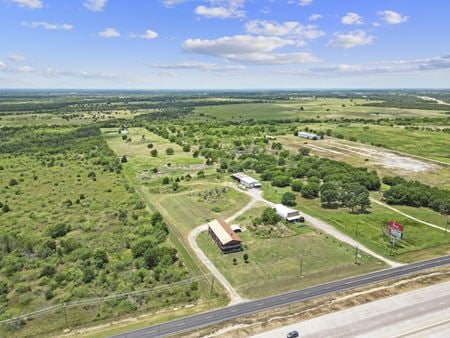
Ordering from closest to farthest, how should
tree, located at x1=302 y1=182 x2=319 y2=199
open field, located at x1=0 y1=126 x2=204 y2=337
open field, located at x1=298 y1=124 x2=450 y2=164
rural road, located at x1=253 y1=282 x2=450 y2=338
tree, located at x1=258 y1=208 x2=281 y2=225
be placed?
rural road, located at x1=253 y1=282 x2=450 y2=338, open field, located at x1=0 y1=126 x2=204 y2=337, tree, located at x1=258 y1=208 x2=281 y2=225, tree, located at x1=302 y1=182 x2=319 y2=199, open field, located at x1=298 y1=124 x2=450 y2=164

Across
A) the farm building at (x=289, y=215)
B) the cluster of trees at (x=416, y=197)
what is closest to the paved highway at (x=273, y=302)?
the farm building at (x=289, y=215)

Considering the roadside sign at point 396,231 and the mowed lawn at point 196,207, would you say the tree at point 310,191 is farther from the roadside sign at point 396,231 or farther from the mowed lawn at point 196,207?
the roadside sign at point 396,231

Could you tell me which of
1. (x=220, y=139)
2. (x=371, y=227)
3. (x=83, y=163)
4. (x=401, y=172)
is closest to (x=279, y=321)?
(x=371, y=227)

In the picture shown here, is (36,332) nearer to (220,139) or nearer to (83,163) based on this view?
(83,163)

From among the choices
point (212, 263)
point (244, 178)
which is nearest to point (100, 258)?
point (212, 263)

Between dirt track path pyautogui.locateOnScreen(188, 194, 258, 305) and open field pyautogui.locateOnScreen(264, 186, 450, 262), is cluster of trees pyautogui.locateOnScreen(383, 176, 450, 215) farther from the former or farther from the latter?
dirt track path pyautogui.locateOnScreen(188, 194, 258, 305)

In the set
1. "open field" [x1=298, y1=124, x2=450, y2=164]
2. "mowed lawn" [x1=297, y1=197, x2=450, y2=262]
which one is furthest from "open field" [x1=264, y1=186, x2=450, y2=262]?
"open field" [x1=298, y1=124, x2=450, y2=164]

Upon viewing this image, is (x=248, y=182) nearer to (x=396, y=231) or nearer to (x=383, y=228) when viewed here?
(x=383, y=228)
